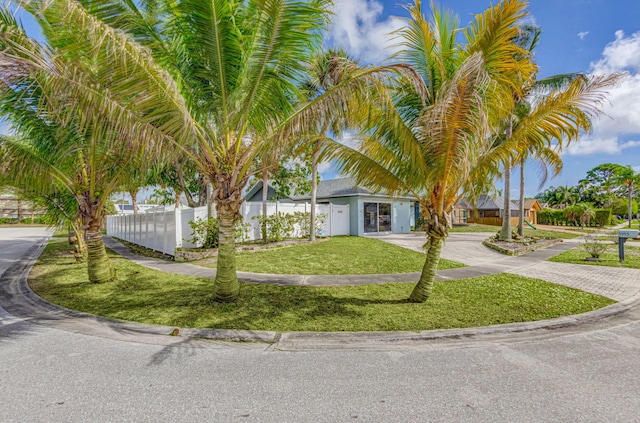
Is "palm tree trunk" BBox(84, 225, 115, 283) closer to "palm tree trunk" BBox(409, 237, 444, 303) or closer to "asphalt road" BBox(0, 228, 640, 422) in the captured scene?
"asphalt road" BBox(0, 228, 640, 422)

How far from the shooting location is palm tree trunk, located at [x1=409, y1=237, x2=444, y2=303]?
6.04 m

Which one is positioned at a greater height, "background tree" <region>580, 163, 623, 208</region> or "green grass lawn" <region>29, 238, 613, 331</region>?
"background tree" <region>580, 163, 623, 208</region>

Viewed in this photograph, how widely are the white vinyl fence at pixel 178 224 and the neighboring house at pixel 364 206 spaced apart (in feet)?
2.35

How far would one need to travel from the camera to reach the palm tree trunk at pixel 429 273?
6036mm

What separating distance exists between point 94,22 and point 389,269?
8.67 metres

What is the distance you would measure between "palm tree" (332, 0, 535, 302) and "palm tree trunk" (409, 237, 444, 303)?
0.02 meters

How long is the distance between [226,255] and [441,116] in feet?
15.1

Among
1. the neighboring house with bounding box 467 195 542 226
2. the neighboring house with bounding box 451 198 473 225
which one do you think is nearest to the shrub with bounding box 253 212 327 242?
the neighboring house with bounding box 451 198 473 225

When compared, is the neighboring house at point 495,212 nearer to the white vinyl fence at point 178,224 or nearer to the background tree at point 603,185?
the background tree at point 603,185

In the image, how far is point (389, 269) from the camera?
9484 mm

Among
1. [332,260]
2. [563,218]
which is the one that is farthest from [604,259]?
[563,218]

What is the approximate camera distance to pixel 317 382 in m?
3.31

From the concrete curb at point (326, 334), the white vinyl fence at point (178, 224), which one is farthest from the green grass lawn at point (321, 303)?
the white vinyl fence at point (178, 224)

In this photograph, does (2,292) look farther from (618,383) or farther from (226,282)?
(618,383)
